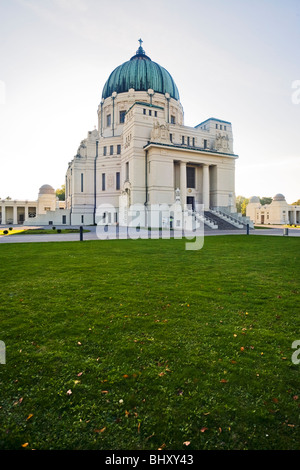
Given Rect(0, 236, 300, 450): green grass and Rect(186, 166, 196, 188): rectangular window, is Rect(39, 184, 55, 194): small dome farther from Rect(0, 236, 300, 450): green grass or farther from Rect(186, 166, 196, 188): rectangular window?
Rect(0, 236, 300, 450): green grass

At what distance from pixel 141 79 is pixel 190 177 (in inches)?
1014

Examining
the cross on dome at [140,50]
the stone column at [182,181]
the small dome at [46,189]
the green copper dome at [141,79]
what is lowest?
the stone column at [182,181]

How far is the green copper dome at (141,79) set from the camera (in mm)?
56719

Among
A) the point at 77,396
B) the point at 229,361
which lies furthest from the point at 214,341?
the point at 77,396

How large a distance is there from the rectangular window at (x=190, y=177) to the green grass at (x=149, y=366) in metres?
45.3

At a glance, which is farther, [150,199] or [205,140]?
[205,140]

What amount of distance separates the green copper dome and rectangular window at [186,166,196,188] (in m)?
20.8

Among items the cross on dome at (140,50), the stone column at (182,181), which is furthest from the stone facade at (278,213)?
the cross on dome at (140,50)

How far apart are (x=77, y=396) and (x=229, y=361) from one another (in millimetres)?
2191

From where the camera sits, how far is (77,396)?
3135 millimetres

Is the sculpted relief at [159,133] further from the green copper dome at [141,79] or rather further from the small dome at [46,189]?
the small dome at [46,189]

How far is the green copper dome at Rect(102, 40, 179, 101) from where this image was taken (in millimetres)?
A: 56719

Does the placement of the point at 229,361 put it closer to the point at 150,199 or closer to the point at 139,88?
the point at 150,199
